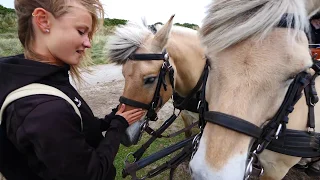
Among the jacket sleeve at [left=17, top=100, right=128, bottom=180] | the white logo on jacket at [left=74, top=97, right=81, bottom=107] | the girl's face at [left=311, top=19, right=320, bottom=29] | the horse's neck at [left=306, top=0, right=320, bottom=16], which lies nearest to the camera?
the jacket sleeve at [left=17, top=100, right=128, bottom=180]

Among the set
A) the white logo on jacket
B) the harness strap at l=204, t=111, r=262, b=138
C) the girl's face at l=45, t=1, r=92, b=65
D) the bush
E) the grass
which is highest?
the girl's face at l=45, t=1, r=92, b=65

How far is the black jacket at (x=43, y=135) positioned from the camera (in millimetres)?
1143

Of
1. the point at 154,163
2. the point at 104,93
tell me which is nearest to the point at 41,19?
the point at 154,163

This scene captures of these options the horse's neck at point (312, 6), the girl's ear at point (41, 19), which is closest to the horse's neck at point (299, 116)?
the horse's neck at point (312, 6)

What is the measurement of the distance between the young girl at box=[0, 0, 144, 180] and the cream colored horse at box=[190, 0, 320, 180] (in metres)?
0.64

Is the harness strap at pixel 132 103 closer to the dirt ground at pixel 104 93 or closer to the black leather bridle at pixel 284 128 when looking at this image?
the black leather bridle at pixel 284 128

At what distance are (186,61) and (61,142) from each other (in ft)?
6.91

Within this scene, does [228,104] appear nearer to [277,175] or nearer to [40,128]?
[40,128]

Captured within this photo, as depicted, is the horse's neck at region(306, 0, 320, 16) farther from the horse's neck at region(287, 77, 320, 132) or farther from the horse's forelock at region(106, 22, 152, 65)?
the horse's forelock at region(106, 22, 152, 65)

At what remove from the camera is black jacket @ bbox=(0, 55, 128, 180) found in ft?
3.75

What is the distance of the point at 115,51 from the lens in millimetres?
2848

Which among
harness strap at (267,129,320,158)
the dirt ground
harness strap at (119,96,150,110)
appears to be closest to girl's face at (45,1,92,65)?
harness strap at (119,96,150,110)

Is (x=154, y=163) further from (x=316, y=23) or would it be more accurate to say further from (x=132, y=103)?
(x=316, y=23)

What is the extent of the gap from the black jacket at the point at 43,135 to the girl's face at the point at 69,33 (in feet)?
0.30
